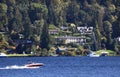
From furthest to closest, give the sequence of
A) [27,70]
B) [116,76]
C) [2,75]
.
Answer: [27,70]
[2,75]
[116,76]

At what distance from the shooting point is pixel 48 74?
359ft

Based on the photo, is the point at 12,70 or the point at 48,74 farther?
the point at 12,70

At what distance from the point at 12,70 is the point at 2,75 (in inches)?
557

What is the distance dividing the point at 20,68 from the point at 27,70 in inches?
251

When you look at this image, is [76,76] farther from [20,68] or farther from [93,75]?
[20,68]

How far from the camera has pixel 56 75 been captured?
107 m

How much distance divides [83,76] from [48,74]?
25.8 feet

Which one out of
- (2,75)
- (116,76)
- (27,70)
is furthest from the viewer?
(27,70)

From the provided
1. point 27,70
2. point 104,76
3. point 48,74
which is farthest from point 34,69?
point 104,76

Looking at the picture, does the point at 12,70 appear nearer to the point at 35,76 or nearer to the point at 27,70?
the point at 27,70

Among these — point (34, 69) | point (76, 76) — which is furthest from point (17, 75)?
point (34, 69)

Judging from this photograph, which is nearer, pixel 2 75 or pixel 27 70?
pixel 2 75

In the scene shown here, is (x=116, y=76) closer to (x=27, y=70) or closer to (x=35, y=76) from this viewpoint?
(x=35, y=76)

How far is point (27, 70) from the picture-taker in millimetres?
121625
